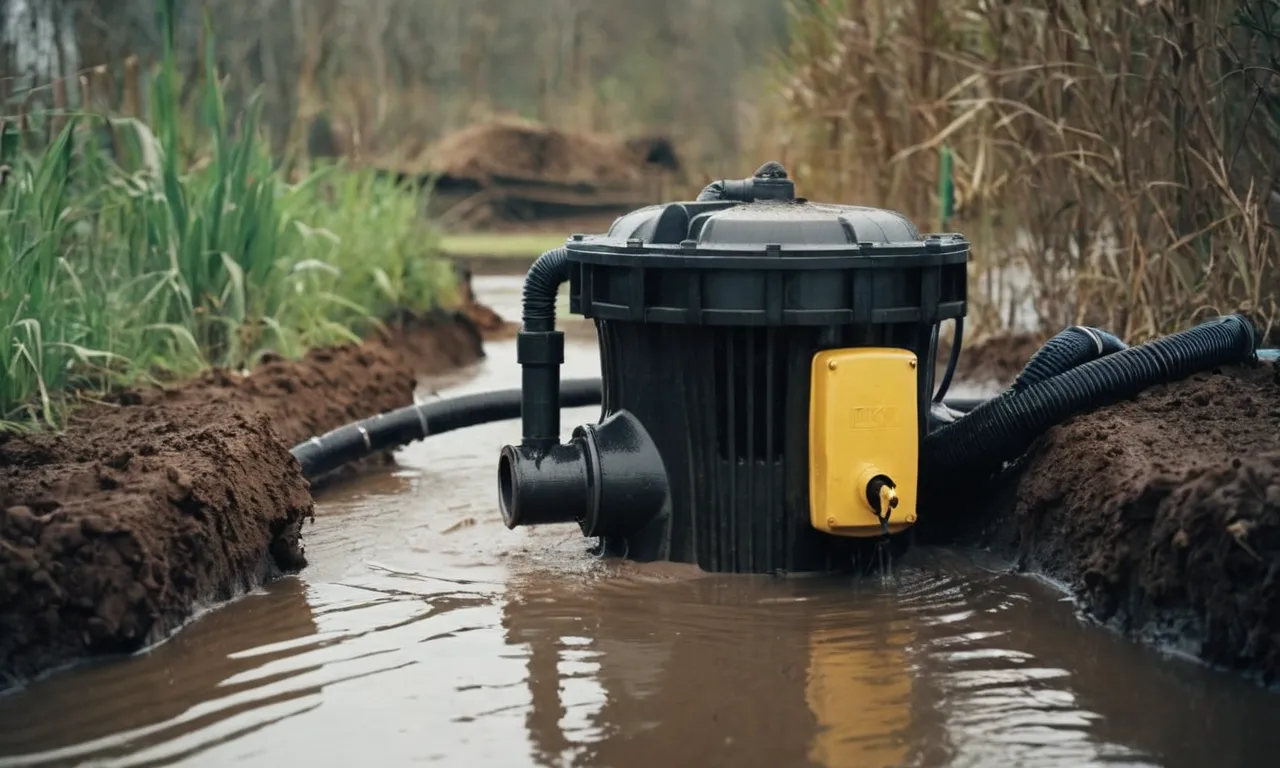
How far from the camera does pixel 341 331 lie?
741 cm

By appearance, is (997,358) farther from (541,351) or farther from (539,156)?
(539,156)

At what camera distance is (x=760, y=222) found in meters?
4.27

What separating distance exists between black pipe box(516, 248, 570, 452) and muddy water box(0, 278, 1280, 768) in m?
0.41

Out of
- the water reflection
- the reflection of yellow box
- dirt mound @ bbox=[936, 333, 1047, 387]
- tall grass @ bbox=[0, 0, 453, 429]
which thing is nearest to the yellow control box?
the water reflection

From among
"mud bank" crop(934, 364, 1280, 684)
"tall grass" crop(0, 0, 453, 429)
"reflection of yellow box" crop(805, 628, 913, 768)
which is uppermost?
"tall grass" crop(0, 0, 453, 429)

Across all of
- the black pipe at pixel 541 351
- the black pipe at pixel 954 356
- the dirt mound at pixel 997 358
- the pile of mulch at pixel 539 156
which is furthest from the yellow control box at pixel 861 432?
the pile of mulch at pixel 539 156

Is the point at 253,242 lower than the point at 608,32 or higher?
lower

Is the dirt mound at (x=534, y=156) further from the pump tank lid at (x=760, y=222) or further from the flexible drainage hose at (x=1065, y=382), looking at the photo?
the flexible drainage hose at (x=1065, y=382)

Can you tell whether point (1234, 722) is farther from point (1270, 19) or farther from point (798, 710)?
point (1270, 19)

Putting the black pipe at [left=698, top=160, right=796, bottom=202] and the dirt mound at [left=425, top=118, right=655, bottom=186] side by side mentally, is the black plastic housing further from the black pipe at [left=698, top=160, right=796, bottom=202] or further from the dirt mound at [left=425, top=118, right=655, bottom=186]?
the dirt mound at [left=425, top=118, right=655, bottom=186]

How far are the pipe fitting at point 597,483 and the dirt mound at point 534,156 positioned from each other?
55.9ft

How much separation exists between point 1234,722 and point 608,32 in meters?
27.6

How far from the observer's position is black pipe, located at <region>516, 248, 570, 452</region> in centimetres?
475

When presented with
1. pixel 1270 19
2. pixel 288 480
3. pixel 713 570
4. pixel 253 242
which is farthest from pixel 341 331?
pixel 1270 19
